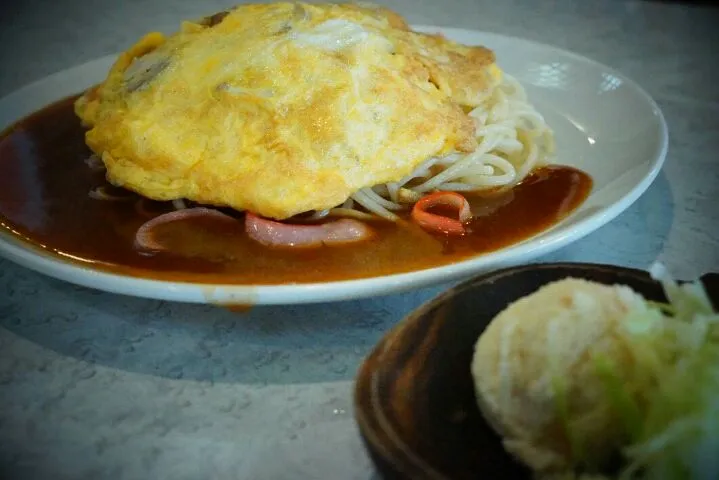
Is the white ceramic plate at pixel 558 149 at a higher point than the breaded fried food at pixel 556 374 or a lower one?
lower

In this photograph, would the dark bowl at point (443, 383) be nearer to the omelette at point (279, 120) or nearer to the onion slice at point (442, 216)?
the onion slice at point (442, 216)

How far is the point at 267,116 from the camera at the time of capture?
2043mm

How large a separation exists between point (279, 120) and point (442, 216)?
1.88 feet

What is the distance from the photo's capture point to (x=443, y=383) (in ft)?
4.25

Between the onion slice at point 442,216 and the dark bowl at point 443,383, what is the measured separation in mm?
516

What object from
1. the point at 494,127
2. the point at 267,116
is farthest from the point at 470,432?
the point at 494,127

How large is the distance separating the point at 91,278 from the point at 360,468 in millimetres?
801

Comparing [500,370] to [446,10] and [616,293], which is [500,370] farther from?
[446,10]

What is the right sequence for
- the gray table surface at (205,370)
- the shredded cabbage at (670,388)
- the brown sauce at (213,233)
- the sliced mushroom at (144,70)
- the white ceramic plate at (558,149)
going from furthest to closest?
the sliced mushroom at (144,70)
the brown sauce at (213,233)
the white ceramic plate at (558,149)
the gray table surface at (205,370)
the shredded cabbage at (670,388)

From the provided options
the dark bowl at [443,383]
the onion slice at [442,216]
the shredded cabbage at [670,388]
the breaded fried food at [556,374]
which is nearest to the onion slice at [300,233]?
the onion slice at [442,216]

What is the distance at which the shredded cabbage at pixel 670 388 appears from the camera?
102 centimetres

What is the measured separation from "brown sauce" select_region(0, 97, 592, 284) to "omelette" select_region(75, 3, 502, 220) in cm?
13

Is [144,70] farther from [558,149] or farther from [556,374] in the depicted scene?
[556,374]

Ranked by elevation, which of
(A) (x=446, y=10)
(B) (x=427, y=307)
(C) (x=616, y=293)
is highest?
(C) (x=616, y=293)
